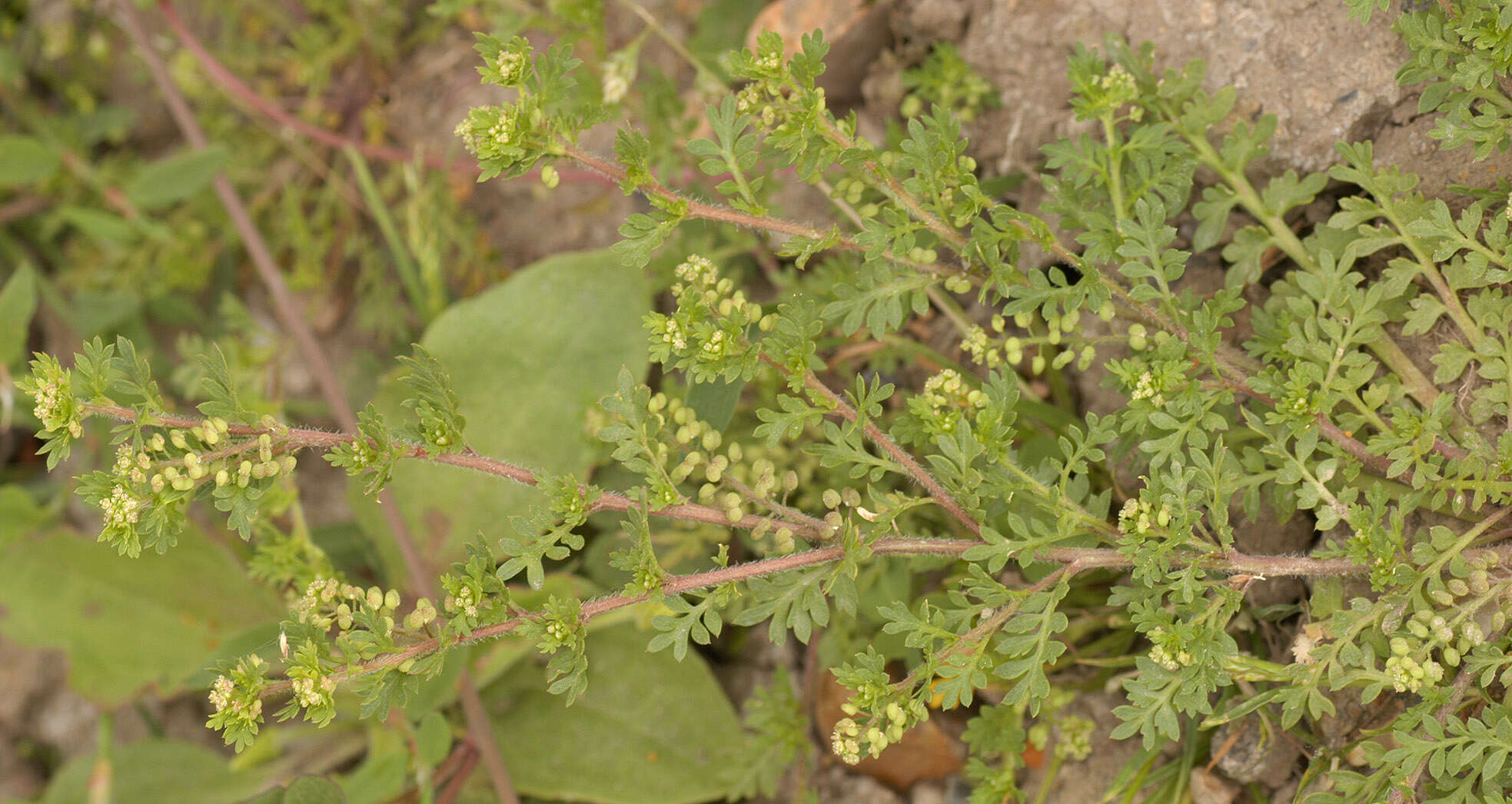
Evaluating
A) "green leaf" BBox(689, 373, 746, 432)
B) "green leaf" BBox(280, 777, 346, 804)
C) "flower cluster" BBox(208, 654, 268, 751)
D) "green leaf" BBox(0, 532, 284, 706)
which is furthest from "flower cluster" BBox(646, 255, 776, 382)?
"green leaf" BBox(0, 532, 284, 706)

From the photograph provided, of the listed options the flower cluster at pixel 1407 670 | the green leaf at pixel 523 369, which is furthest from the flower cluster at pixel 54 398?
the flower cluster at pixel 1407 670

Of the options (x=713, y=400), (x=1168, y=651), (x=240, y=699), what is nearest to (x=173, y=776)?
(x=240, y=699)

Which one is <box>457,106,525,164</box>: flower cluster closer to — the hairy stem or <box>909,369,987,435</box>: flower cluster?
<box>909,369,987,435</box>: flower cluster

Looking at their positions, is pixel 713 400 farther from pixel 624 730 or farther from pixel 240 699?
pixel 624 730

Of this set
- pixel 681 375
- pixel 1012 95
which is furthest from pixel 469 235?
pixel 1012 95

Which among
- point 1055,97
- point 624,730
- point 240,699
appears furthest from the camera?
point 624,730

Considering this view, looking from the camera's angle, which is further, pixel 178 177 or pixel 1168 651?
pixel 178 177
